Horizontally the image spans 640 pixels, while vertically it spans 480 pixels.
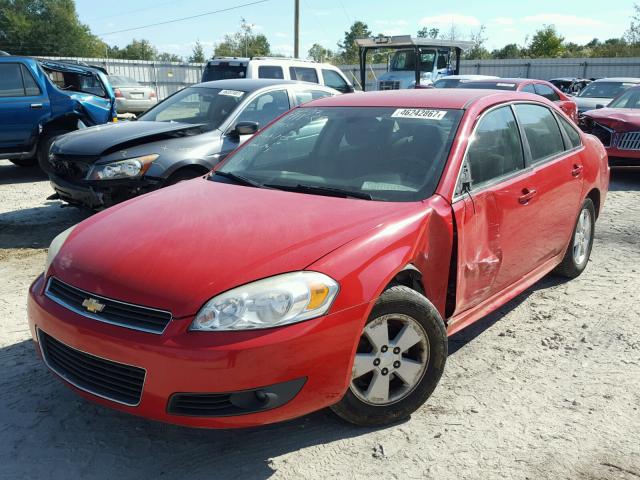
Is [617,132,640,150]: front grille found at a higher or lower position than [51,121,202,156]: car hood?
lower

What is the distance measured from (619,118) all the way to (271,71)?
6373 millimetres

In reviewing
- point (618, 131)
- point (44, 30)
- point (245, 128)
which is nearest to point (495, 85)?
point (618, 131)

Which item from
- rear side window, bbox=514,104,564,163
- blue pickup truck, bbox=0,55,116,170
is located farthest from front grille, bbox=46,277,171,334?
blue pickup truck, bbox=0,55,116,170

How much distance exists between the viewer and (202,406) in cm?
240

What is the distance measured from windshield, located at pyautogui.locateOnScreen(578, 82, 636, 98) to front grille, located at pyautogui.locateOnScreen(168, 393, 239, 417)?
49.0 ft

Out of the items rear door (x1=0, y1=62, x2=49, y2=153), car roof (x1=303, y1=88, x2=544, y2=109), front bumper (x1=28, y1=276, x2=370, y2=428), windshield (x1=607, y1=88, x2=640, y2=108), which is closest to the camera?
front bumper (x1=28, y1=276, x2=370, y2=428)

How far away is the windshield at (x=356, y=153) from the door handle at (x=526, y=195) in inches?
27.0

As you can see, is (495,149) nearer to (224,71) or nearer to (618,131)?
(618,131)

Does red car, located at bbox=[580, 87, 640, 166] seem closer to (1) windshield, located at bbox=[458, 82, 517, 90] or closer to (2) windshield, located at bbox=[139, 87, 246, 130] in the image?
(1) windshield, located at bbox=[458, 82, 517, 90]

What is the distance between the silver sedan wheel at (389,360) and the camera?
271 centimetres

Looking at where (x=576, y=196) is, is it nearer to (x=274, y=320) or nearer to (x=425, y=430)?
(x=425, y=430)

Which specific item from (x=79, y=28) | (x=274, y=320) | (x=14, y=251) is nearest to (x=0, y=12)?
(x=79, y=28)

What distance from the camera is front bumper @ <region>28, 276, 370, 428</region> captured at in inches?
90.7

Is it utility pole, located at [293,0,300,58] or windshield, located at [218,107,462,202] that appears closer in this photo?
windshield, located at [218,107,462,202]
